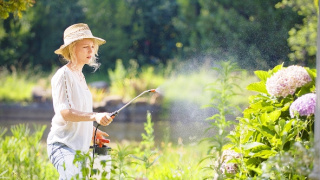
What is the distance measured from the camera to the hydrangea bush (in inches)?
83.2

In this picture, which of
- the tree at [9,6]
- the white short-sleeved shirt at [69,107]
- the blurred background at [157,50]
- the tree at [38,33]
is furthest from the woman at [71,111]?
the tree at [38,33]

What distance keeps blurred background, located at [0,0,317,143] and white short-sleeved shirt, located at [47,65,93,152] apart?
4265 millimetres

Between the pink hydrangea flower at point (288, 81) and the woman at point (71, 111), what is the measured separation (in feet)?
2.30

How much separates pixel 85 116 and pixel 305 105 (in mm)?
850

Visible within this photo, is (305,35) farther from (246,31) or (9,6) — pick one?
(9,6)

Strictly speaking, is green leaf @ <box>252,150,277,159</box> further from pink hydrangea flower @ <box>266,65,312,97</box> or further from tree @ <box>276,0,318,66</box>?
tree @ <box>276,0,318,66</box>

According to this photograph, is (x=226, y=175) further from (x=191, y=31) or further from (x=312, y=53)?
(x=191, y=31)

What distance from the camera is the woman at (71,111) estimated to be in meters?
2.20

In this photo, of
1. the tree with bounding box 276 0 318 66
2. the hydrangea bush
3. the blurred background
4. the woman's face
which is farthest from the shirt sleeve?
the tree with bounding box 276 0 318 66

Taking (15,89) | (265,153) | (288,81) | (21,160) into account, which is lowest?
(265,153)

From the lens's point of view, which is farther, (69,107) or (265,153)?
(69,107)

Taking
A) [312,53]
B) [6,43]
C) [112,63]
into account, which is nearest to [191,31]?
[112,63]

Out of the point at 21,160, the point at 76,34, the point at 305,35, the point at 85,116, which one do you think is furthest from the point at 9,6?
the point at 305,35

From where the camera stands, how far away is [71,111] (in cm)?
221
